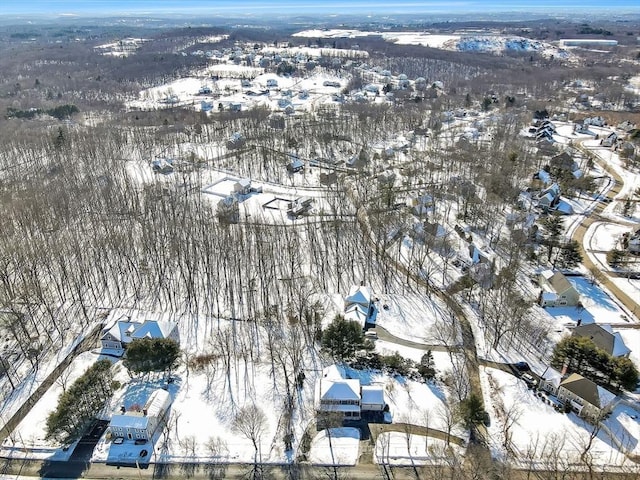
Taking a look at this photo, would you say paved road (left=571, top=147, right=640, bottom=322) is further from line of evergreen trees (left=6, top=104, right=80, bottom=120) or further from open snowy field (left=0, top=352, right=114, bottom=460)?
line of evergreen trees (left=6, top=104, right=80, bottom=120)

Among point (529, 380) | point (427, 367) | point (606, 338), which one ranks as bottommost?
point (529, 380)

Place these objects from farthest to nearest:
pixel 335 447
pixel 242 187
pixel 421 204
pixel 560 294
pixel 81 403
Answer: pixel 242 187 < pixel 421 204 < pixel 560 294 < pixel 81 403 < pixel 335 447

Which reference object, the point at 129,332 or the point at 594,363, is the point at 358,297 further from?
the point at 129,332

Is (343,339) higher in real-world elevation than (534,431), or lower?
higher

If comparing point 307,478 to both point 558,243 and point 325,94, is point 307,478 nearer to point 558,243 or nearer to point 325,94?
point 558,243

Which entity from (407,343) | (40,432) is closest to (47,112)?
(40,432)

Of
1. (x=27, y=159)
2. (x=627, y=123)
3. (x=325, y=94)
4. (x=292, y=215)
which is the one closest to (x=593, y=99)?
(x=627, y=123)

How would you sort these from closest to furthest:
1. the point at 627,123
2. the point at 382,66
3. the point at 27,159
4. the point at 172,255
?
the point at 172,255 < the point at 27,159 < the point at 627,123 < the point at 382,66

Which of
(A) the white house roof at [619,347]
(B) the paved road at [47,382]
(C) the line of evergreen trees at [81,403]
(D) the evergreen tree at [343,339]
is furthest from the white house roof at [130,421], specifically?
(A) the white house roof at [619,347]
